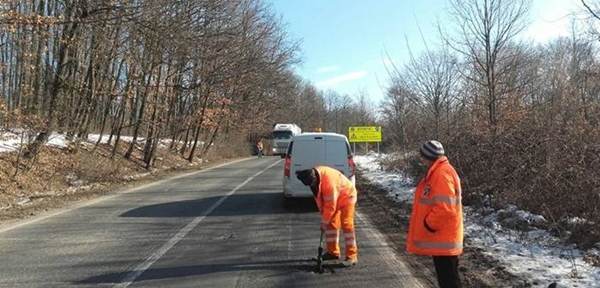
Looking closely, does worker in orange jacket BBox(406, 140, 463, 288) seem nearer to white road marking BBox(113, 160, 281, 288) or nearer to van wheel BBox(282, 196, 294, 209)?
white road marking BBox(113, 160, 281, 288)

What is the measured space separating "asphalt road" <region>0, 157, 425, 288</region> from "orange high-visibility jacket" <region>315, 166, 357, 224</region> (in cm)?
80

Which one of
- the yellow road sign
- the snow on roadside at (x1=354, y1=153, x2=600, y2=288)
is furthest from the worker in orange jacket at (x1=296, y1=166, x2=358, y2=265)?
the yellow road sign

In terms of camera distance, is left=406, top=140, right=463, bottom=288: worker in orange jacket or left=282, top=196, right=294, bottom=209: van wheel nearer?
left=406, top=140, right=463, bottom=288: worker in orange jacket

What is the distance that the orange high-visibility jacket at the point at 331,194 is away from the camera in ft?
27.3

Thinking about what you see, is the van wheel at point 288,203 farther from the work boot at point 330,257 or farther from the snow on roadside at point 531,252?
the work boot at point 330,257

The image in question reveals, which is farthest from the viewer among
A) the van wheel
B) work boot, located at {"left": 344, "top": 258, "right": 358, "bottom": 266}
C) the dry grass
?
the dry grass

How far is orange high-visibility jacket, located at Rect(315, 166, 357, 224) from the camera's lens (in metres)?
8.34

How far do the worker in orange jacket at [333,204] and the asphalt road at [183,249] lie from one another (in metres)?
0.36

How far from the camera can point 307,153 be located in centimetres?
1470

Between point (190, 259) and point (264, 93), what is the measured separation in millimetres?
50604

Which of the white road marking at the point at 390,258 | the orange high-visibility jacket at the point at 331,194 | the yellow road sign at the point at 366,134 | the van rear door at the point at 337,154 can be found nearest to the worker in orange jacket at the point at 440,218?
the white road marking at the point at 390,258

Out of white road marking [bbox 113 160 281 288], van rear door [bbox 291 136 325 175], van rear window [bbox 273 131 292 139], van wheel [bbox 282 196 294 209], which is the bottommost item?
white road marking [bbox 113 160 281 288]

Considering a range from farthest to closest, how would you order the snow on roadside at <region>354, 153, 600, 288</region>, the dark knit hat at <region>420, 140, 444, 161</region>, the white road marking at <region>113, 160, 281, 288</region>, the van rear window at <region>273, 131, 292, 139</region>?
the van rear window at <region>273, 131, 292, 139</region> < the white road marking at <region>113, 160, 281, 288</region> < the snow on roadside at <region>354, 153, 600, 288</region> < the dark knit hat at <region>420, 140, 444, 161</region>

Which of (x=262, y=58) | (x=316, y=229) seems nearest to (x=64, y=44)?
(x=316, y=229)
